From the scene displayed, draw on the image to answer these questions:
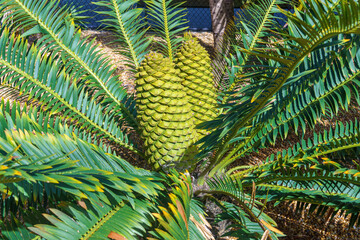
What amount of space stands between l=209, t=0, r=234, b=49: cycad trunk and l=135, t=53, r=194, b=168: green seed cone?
5.48 ft

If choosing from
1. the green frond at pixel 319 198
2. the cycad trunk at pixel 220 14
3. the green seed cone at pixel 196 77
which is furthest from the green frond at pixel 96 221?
the cycad trunk at pixel 220 14

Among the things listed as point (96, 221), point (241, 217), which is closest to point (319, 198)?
point (241, 217)

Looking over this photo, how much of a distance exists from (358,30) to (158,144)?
3.67 feet

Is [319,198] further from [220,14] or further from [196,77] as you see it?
[220,14]

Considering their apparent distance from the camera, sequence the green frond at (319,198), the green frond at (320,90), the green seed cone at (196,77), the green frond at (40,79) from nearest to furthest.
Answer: the green frond at (319,198) < the green frond at (320,90) < the green frond at (40,79) < the green seed cone at (196,77)

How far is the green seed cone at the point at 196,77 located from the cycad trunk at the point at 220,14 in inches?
54.6

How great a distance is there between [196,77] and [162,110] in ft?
1.17

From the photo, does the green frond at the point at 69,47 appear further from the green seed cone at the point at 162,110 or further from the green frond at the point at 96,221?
the green frond at the point at 96,221

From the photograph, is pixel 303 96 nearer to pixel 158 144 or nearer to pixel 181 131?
pixel 181 131

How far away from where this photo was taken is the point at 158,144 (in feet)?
5.63

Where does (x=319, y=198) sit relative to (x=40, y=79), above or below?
below

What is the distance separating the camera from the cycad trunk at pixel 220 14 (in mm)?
3211

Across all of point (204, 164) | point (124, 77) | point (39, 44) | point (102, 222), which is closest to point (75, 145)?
point (102, 222)

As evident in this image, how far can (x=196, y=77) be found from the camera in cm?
189
